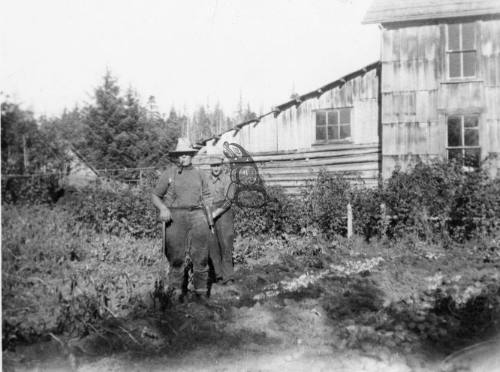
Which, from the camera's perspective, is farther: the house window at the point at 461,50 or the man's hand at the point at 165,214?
the house window at the point at 461,50

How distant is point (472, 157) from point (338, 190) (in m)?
2.79

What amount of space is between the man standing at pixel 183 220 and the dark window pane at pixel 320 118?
9984mm

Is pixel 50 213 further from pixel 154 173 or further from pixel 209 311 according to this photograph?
pixel 209 311

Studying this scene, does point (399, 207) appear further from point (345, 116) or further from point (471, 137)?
point (345, 116)

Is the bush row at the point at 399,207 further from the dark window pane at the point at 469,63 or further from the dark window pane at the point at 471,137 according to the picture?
the dark window pane at the point at 469,63

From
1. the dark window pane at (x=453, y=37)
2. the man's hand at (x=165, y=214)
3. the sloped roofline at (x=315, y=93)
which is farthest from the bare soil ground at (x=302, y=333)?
the sloped roofline at (x=315, y=93)

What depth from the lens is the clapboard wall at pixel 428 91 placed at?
1245 centimetres

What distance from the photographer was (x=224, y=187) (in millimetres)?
6816

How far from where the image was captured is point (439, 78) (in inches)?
504

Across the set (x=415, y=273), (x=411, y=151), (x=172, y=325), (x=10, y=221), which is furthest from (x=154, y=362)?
(x=411, y=151)

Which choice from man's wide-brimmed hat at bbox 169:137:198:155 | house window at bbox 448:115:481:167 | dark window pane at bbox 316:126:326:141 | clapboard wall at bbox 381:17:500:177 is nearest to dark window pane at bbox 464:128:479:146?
house window at bbox 448:115:481:167

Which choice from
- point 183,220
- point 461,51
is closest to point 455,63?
point 461,51

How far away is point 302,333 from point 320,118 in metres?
11.6

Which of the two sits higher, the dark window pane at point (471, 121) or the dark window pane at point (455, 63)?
the dark window pane at point (455, 63)
